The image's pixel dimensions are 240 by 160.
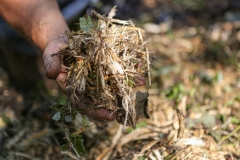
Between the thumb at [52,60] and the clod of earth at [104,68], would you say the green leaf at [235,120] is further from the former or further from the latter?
the thumb at [52,60]

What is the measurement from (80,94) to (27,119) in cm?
106

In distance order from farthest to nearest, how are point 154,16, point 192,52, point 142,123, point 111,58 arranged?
point 154,16 → point 192,52 → point 142,123 → point 111,58

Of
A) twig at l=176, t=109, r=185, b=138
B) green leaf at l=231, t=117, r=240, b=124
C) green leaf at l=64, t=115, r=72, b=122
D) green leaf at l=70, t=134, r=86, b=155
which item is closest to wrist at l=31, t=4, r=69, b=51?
green leaf at l=64, t=115, r=72, b=122

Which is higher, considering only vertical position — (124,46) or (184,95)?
(124,46)

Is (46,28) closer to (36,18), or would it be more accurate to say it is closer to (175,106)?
Result: (36,18)

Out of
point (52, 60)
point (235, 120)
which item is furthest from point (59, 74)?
point (235, 120)

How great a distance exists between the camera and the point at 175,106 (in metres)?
2.54

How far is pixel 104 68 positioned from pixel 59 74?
264mm

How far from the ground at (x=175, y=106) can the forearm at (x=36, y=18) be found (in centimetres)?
61

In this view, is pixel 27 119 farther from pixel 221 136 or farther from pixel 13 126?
pixel 221 136

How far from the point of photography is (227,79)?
284 centimetres

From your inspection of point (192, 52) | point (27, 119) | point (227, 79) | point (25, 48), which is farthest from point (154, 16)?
point (27, 119)

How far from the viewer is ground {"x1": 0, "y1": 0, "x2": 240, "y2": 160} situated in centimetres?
213

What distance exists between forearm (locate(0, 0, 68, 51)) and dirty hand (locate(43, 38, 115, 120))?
21cm
